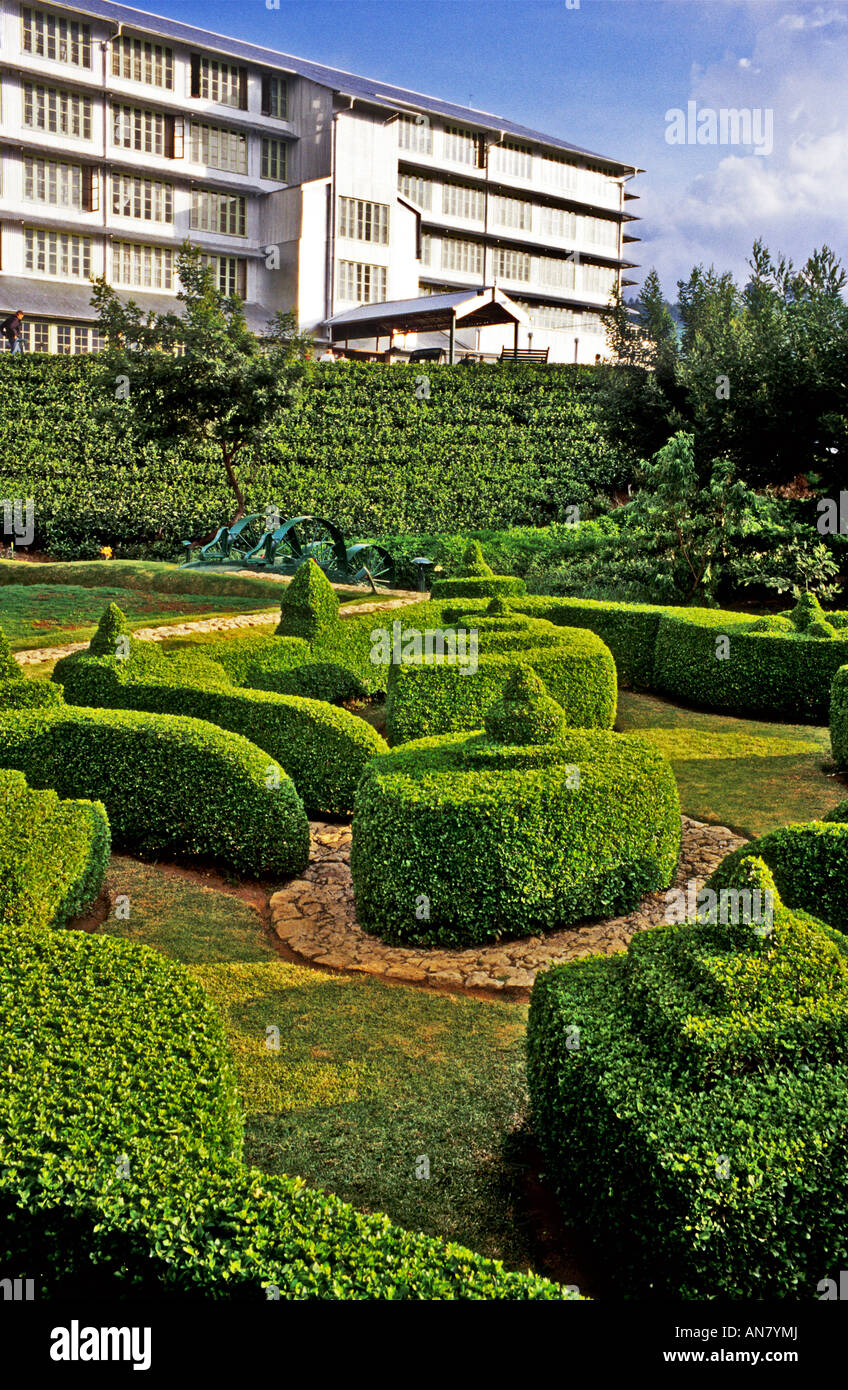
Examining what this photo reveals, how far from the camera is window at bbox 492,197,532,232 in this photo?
56.8 m

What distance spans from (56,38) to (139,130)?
4.27 metres

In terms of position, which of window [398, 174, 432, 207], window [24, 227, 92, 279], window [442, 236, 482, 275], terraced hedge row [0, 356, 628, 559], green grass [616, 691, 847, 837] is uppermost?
window [398, 174, 432, 207]

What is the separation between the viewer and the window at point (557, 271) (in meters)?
59.7

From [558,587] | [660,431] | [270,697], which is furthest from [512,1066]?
[660,431]

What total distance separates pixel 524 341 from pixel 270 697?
49.7 meters

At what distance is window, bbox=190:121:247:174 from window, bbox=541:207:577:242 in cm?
1904

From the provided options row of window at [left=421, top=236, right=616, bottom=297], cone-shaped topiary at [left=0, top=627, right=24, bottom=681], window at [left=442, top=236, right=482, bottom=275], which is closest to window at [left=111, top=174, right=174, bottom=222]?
row of window at [left=421, top=236, right=616, bottom=297]

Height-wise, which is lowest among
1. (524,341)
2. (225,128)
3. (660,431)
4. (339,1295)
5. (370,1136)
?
(370,1136)

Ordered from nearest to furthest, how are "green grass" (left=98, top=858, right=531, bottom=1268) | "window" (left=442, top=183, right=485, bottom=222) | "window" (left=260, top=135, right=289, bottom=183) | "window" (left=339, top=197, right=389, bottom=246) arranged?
"green grass" (left=98, top=858, right=531, bottom=1268)
"window" (left=339, top=197, right=389, bottom=246)
"window" (left=260, top=135, right=289, bottom=183)
"window" (left=442, top=183, right=485, bottom=222)

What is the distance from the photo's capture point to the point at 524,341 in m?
56.2

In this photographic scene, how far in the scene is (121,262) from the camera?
43906mm

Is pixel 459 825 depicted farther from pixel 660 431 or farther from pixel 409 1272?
pixel 660 431

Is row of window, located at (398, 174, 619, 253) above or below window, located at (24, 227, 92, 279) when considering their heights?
above

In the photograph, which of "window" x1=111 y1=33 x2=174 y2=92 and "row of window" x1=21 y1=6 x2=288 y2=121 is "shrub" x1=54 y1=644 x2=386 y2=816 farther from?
"window" x1=111 y1=33 x2=174 y2=92
